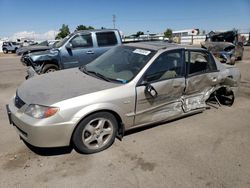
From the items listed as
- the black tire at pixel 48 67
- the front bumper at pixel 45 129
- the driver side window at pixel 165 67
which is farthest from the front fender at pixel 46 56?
the front bumper at pixel 45 129

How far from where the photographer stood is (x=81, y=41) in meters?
9.18

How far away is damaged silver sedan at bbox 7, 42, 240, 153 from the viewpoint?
337cm

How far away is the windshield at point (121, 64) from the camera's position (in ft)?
13.6

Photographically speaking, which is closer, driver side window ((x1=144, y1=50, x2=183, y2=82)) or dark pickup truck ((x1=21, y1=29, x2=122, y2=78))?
driver side window ((x1=144, y1=50, x2=183, y2=82))

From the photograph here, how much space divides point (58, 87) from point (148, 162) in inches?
67.3

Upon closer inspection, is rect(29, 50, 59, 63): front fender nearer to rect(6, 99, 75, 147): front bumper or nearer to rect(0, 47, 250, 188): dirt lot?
rect(0, 47, 250, 188): dirt lot

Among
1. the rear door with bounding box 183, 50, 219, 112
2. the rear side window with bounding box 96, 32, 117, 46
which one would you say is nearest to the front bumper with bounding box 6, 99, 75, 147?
the rear door with bounding box 183, 50, 219, 112

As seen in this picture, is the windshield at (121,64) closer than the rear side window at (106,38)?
Yes

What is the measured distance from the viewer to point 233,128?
4.81 metres

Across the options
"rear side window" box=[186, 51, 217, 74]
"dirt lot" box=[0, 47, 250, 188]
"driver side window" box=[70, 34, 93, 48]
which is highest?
"driver side window" box=[70, 34, 93, 48]

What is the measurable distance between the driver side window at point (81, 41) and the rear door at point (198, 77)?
5056 millimetres

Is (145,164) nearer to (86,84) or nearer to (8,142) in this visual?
(86,84)

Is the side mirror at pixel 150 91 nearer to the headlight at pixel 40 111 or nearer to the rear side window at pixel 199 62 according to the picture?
the rear side window at pixel 199 62

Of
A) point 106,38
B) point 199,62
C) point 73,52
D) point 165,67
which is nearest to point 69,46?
point 73,52
